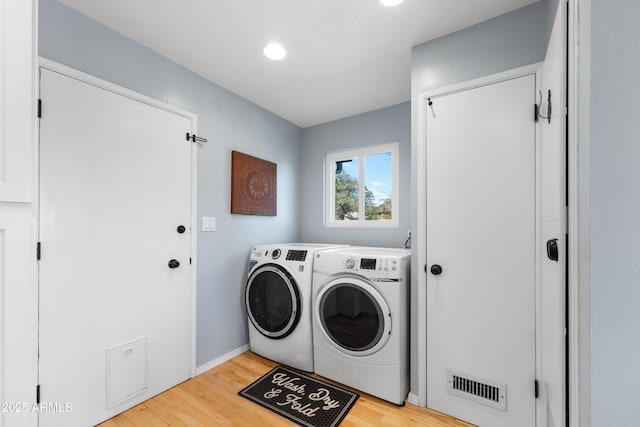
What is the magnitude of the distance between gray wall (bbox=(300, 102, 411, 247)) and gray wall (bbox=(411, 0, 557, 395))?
0.86 m

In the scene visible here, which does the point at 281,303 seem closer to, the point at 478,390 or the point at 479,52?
the point at 478,390

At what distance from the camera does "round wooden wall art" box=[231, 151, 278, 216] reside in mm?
2473

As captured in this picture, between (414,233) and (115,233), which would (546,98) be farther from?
(115,233)

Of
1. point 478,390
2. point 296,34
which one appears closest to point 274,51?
point 296,34

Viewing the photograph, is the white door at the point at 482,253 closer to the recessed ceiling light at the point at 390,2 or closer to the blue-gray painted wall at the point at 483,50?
the blue-gray painted wall at the point at 483,50

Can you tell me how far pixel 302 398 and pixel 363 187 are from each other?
2021 millimetres

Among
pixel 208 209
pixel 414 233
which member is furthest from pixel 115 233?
pixel 414 233

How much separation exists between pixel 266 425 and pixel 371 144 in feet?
8.25

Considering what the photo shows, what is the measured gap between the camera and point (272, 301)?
7.79ft

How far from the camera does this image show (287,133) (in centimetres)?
315

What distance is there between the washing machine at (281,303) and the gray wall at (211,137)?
0.20 m

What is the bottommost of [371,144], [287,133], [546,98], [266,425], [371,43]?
[266,425]
